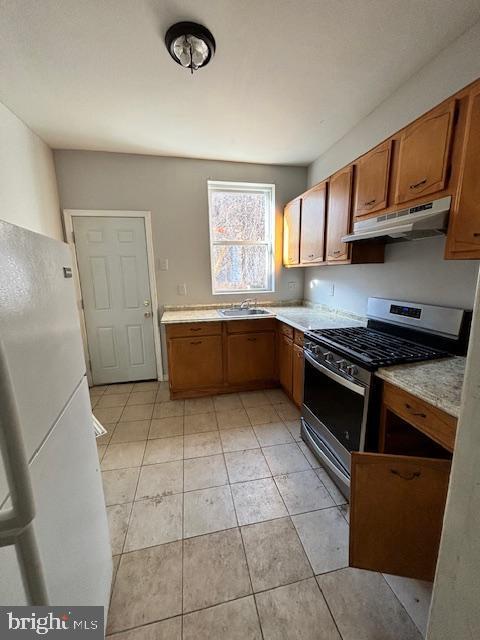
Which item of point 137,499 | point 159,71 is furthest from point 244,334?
point 159,71

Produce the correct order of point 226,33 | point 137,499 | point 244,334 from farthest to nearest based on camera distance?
point 244,334, point 137,499, point 226,33

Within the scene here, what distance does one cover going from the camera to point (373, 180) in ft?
5.84

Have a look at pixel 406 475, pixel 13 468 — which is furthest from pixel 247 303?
pixel 13 468

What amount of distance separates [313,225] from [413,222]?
128cm

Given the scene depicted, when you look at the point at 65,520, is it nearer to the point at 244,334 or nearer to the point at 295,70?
the point at 244,334

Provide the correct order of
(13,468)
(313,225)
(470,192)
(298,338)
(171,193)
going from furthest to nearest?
(171,193), (313,225), (298,338), (470,192), (13,468)

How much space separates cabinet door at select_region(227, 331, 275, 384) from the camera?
9.62ft

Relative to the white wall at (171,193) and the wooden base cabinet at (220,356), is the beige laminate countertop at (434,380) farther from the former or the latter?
the white wall at (171,193)

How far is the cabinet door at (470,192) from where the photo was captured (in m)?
1.18

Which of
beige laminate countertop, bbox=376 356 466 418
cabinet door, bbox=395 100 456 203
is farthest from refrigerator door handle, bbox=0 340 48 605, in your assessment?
cabinet door, bbox=395 100 456 203

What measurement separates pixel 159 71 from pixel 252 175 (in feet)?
5.63

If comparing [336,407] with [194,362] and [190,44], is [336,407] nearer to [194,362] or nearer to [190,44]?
[194,362]

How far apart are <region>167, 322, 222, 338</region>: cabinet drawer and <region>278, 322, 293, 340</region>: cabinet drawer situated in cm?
66

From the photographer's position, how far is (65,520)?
29.8 inches
